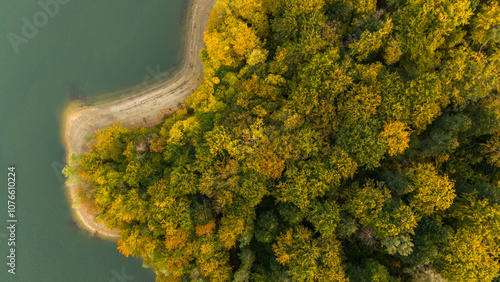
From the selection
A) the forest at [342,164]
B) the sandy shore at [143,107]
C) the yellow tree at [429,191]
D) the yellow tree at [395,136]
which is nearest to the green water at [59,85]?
the sandy shore at [143,107]

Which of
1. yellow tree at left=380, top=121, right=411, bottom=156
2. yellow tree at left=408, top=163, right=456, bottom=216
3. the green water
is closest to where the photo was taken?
yellow tree at left=408, top=163, right=456, bottom=216

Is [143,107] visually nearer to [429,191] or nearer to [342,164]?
[342,164]

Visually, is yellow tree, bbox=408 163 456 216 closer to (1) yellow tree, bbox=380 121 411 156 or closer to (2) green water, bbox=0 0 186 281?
(1) yellow tree, bbox=380 121 411 156

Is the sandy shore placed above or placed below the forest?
above

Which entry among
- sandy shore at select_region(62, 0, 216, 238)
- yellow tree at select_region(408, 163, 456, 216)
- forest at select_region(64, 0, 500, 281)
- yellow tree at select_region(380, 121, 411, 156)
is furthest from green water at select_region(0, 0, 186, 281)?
yellow tree at select_region(408, 163, 456, 216)

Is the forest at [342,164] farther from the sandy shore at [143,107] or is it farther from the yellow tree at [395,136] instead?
the sandy shore at [143,107]

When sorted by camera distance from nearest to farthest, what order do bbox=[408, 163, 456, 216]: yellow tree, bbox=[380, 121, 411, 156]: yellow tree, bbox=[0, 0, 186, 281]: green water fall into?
1. bbox=[408, 163, 456, 216]: yellow tree
2. bbox=[380, 121, 411, 156]: yellow tree
3. bbox=[0, 0, 186, 281]: green water

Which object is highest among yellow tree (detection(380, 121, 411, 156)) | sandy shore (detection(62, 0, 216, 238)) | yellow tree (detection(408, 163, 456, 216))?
sandy shore (detection(62, 0, 216, 238))
